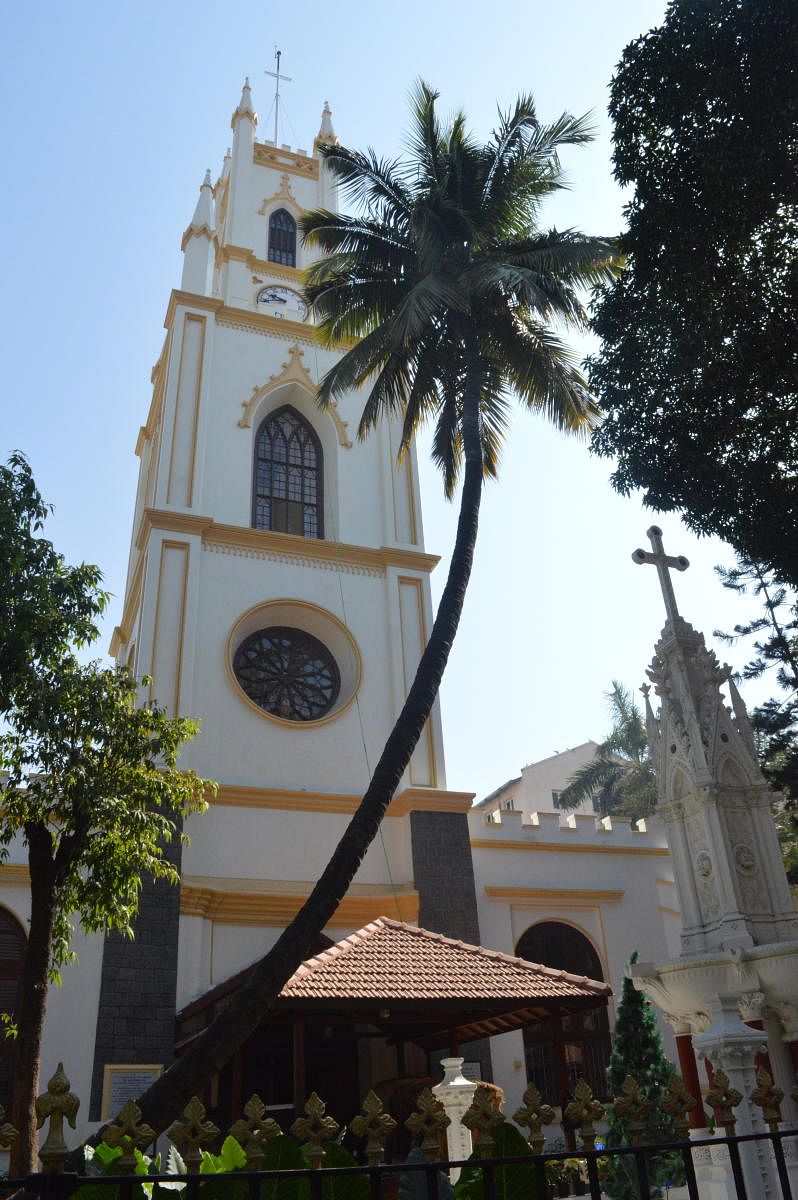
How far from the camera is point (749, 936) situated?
11141 mm

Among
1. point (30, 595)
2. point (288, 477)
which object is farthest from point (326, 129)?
point (30, 595)

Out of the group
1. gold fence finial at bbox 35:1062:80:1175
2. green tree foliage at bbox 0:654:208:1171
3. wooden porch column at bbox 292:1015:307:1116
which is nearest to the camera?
gold fence finial at bbox 35:1062:80:1175

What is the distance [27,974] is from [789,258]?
31.6ft

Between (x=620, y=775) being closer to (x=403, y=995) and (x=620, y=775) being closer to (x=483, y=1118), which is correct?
(x=403, y=995)

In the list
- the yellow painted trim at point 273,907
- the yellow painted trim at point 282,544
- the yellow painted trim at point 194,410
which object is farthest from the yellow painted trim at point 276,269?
the yellow painted trim at point 273,907

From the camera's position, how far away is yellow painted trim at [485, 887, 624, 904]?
1759cm

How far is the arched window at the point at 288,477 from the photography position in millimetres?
20906

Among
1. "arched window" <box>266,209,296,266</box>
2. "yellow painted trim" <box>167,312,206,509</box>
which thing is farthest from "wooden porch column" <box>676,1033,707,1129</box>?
"arched window" <box>266,209,296,266</box>

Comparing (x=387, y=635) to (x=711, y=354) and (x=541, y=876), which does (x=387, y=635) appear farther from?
(x=711, y=354)

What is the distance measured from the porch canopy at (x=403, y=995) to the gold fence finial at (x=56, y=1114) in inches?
320

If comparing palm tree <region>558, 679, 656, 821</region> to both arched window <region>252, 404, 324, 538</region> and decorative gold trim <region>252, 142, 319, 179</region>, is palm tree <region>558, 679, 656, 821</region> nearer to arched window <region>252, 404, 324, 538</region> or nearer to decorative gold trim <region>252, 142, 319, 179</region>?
arched window <region>252, 404, 324, 538</region>

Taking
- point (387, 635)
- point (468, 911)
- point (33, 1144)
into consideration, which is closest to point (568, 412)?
point (387, 635)

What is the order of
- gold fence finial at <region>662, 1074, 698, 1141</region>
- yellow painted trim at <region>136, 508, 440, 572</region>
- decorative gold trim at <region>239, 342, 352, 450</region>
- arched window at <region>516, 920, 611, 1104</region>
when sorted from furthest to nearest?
1. decorative gold trim at <region>239, 342, 352, 450</region>
2. yellow painted trim at <region>136, 508, 440, 572</region>
3. arched window at <region>516, 920, 611, 1104</region>
4. gold fence finial at <region>662, 1074, 698, 1141</region>

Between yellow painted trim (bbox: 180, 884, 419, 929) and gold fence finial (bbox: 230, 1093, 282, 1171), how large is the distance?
1259 centimetres
